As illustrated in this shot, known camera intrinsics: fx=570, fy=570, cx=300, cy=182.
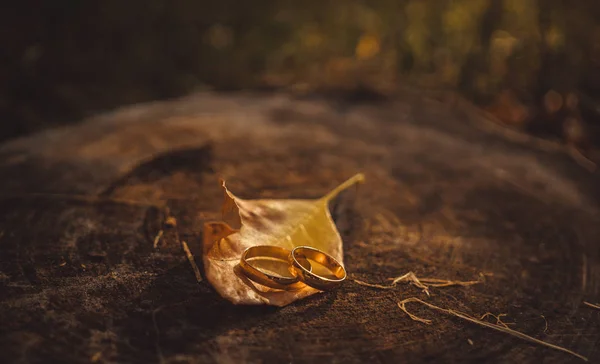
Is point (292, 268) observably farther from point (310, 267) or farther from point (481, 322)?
point (481, 322)

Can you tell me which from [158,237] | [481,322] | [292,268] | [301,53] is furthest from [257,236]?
[301,53]

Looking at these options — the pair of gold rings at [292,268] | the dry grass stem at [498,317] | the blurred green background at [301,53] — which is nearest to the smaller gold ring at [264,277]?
the pair of gold rings at [292,268]

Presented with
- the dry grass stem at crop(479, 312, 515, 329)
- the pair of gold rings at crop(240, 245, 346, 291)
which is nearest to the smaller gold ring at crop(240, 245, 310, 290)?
the pair of gold rings at crop(240, 245, 346, 291)

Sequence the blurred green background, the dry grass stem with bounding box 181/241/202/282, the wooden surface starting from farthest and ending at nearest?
the blurred green background → the dry grass stem with bounding box 181/241/202/282 → the wooden surface

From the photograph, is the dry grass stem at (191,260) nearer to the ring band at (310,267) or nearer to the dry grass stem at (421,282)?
the ring band at (310,267)

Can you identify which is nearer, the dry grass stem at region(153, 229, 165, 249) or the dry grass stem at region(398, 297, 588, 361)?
the dry grass stem at region(398, 297, 588, 361)

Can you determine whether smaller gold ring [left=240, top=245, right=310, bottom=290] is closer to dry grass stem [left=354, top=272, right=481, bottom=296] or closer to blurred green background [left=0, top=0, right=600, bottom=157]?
dry grass stem [left=354, top=272, right=481, bottom=296]
